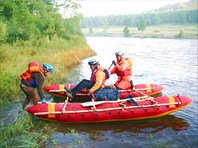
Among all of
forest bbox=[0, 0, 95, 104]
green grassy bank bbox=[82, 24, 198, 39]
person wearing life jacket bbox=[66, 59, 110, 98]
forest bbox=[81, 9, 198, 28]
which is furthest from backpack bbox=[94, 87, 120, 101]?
forest bbox=[81, 9, 198, 28]

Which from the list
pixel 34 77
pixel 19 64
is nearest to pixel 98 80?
pixel 34 77

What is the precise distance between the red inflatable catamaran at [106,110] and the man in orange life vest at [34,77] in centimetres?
62

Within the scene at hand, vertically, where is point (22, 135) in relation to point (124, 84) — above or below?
below

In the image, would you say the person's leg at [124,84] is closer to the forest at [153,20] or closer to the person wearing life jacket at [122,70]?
the person wearing life jacket at [122,70]

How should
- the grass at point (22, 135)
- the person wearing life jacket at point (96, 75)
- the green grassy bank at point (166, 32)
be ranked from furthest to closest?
the green grassy bank at point (166, 32)
the person wearing life jacket at point (96, 75)
the grass at point (22, 135)

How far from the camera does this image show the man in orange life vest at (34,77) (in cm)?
800

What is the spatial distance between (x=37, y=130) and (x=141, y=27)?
354ft

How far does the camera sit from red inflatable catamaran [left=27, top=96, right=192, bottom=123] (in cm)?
866

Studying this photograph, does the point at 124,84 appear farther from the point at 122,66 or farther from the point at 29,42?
the point at 29,42

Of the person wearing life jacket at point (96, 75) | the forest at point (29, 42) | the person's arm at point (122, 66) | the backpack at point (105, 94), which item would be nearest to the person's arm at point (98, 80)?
the person wearing life jacket at point (96, 75)

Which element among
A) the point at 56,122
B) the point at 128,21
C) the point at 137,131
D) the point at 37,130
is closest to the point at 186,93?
the point at 137,131

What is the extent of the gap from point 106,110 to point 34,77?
2945 mm

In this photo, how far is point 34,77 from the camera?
26.4 feet

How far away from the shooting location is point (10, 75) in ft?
36.3
